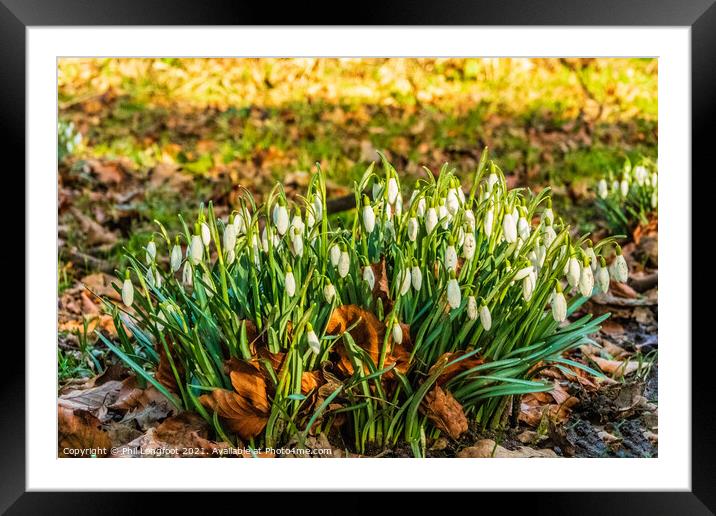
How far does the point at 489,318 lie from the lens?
2.02m

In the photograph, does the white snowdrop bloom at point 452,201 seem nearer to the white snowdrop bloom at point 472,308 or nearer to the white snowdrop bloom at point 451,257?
the white snowdrop bloom at point 451,257

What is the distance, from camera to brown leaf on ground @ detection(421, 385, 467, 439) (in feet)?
6.97

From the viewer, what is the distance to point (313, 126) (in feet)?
15.6

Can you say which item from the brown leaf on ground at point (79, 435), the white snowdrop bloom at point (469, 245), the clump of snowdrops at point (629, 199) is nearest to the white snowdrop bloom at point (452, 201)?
the white snowdrop bloom at point (469, 245)

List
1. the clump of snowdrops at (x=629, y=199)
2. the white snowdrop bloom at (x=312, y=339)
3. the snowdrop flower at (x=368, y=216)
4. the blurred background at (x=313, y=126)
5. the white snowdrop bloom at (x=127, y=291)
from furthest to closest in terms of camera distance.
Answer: the blurred background at (x=313, y=126), the clump of snowdrops at (x=629, y=199), the snowdrop flower at (x=368, y=216), the white snowdrop bloom at (x=127, y=291), the white snowdrop bloom at (x=312, y=339)

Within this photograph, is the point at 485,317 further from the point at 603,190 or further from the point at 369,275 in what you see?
the point at 603,190

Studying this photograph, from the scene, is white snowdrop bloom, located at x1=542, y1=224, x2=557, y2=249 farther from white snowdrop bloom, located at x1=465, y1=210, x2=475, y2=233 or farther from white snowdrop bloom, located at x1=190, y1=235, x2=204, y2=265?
white snowdrop bloom, located at x1=190, y1=235, x2=204, y2=265

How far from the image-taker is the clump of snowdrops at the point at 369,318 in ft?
6.79

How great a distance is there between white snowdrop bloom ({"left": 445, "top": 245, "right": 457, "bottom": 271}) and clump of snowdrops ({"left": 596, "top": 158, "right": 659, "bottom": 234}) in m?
1.93

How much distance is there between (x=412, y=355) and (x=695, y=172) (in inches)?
33.9

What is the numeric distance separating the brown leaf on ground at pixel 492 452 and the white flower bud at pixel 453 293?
433 mm

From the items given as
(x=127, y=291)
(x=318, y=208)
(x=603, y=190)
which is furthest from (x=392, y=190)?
(x=603, y=190)
